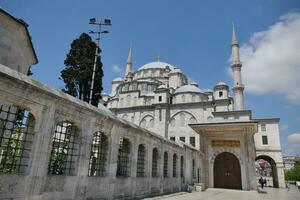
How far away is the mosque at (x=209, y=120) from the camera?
673 inches

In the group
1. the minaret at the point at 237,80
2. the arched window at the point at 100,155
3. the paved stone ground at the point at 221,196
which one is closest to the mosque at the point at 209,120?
the minaret at the point at 237,80

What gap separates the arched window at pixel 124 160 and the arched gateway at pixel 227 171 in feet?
37.7

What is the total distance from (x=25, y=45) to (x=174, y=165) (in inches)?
398

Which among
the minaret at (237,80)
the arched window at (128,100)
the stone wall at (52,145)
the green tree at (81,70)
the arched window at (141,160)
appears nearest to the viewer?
the stone wall at (52,145)

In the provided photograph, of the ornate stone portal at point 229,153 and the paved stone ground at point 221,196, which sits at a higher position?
the ornate stone portal at point 229,153

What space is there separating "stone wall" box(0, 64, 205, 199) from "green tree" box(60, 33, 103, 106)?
11.1 m

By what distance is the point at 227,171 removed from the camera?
17594 millimetres

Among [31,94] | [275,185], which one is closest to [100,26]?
[31,94]

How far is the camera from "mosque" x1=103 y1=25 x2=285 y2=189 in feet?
56.1

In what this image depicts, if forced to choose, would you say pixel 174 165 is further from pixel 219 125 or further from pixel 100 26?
pixel 100 26

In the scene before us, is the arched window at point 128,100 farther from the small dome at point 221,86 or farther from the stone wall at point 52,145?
the stone wall at point 52,145

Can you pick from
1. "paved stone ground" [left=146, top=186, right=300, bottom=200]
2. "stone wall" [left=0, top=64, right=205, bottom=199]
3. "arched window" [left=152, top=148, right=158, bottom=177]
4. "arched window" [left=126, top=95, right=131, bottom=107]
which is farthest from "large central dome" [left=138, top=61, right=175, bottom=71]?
"stone wall" [left=0, top=64, right=205, bottom=199]

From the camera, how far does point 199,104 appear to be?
35188 millimetres

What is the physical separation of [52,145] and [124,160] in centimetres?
341
